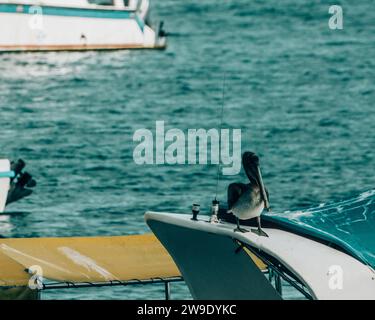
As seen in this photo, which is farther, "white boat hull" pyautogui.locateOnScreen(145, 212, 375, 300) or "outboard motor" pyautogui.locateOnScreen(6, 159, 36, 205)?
"outboard motor" pyautogui.locateOnScreen(6, 159, 36, 205)

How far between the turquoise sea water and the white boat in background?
1.13 metres

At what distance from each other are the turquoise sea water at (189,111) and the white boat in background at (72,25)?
1133mm

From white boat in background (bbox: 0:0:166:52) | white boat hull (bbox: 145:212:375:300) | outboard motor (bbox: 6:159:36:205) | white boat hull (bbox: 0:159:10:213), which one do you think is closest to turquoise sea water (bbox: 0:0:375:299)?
outboard motor (bbox: 6:159:36:205)

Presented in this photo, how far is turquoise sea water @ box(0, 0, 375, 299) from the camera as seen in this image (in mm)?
54250

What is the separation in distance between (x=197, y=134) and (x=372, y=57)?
956 inches

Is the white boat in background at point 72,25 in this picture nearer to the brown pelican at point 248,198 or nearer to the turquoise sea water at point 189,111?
the turquoise sea water at point 189,111

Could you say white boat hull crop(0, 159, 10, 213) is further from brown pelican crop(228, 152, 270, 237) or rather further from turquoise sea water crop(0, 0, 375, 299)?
brown pelican crop(228, 152, 270, 237)

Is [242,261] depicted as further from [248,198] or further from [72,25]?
[72,25]

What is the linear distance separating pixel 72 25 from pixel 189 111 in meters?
12.2

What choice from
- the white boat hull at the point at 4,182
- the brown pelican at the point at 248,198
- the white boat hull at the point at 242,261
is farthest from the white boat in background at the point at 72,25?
the brown pelican at the point at 248,198

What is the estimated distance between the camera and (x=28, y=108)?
7238 cm

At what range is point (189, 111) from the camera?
7181 centimetres
